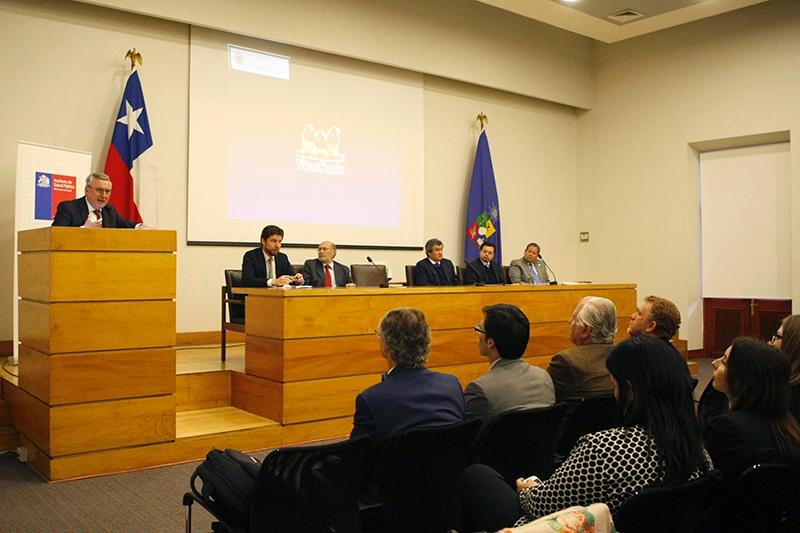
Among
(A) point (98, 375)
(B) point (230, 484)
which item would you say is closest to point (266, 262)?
(A) point (98, 375)

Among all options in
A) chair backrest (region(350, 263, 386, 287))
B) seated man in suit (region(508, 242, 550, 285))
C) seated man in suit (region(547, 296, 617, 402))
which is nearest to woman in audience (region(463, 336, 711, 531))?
seated man in suit (region(547, 296, 617, 402))

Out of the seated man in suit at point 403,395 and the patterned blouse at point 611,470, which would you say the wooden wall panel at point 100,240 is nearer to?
the seated man in suit at point 403,395

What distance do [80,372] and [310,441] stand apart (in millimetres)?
1606

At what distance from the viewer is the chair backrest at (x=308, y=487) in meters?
2.15

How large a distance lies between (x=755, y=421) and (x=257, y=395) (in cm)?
366

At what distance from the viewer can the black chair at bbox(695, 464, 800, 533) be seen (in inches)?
77.4

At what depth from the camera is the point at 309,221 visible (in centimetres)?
807

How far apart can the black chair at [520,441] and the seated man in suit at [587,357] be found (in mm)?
382

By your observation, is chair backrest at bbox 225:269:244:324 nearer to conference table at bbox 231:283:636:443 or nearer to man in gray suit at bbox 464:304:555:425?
conference table at bbox 231:283:636:443

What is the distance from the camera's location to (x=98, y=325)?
4.18 metres

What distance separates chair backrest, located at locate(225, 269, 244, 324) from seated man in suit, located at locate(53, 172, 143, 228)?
5.22 feet

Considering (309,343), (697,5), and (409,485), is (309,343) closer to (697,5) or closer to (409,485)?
(409,485)

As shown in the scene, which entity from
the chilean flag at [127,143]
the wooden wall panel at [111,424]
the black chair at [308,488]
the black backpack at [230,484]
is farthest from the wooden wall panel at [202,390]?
the black chair at [308,488]

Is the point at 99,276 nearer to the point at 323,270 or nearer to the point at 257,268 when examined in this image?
the point at 257,268
